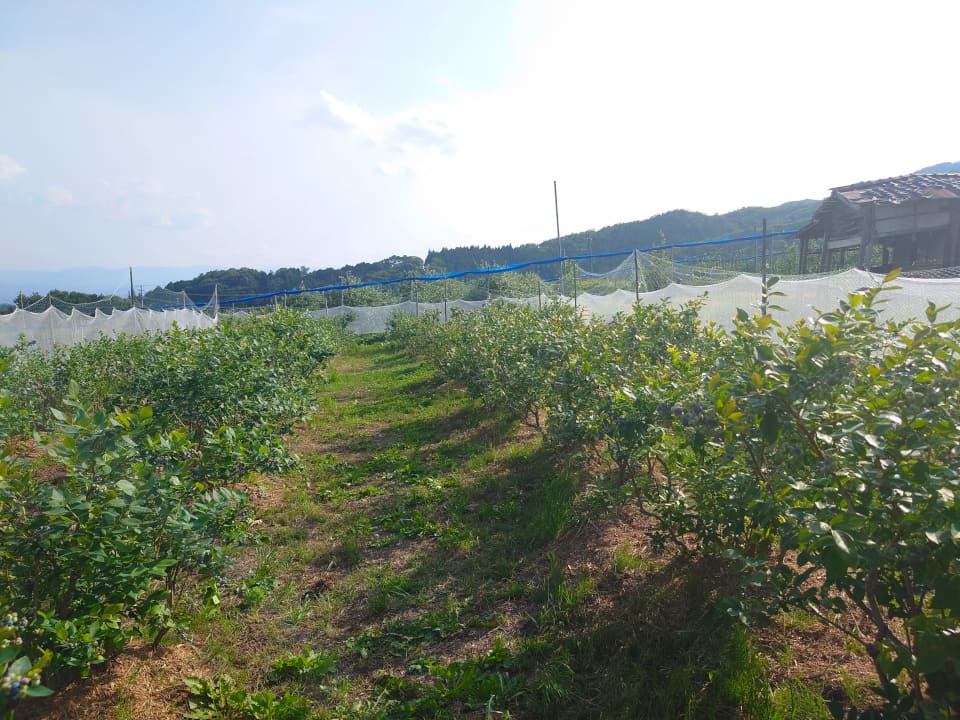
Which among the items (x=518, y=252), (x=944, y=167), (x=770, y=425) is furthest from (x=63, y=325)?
(x=944, y=167)

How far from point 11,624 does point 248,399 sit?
9.27ft

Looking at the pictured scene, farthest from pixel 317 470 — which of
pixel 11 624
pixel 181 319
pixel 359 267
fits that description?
pixel 359 267

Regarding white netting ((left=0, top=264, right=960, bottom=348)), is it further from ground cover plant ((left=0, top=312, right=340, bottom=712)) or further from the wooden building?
ground cover plant ((left=0, top=312, right=340, bottom=712))

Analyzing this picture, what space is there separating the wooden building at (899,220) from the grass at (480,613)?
29.3 ft

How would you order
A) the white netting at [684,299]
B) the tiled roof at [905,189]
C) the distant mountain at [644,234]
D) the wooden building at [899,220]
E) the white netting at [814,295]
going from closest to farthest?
1. the white netting at [814,295]
2. the white netting at [684,299]
3. the tiled roof at [905,189]
4. the wooden building at [899,220]
5. the distant mountain at [644,234]

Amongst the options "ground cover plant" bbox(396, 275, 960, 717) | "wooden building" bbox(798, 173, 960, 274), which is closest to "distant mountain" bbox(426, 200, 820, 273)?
"wooden building" bbox(798, 173, 960, 274)

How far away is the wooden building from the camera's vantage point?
10.0 meters

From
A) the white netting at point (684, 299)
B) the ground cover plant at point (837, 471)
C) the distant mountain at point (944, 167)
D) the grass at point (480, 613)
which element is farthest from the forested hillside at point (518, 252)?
the ground cover plant at point (837, 471)

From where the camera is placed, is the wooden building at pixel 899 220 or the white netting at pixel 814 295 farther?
the wooden building at pixel 899 220

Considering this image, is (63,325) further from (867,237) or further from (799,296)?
(867,237)

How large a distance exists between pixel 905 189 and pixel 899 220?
0.74 metres

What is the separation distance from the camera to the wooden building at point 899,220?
10016mm

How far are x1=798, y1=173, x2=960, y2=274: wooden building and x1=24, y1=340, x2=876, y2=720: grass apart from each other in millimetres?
8940

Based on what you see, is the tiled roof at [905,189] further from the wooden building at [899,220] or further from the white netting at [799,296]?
the white netting at [799,296]
